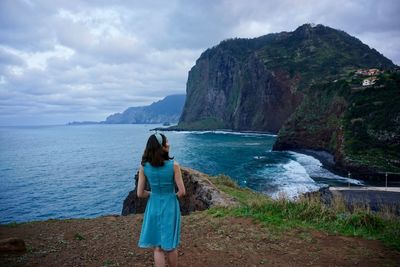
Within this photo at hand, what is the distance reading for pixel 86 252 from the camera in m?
7.88

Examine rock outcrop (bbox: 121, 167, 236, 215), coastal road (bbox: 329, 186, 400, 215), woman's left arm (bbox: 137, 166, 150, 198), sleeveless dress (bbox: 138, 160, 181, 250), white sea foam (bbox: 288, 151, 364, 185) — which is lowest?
white sea foam (bbox: 288, 151, 364, 185)

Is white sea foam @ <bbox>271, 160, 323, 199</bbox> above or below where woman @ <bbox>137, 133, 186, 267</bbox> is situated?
below

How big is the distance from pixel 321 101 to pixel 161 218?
81800 millimetres

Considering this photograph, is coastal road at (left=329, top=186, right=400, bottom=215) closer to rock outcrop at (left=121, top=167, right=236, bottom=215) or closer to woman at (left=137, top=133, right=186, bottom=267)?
rock outcrop at (left=121, top=167, right=236, bottom=215)

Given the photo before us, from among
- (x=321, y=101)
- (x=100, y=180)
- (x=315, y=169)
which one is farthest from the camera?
(x=321, y=101)

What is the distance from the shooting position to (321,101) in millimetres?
80938

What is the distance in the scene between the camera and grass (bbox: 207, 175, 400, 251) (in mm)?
8352

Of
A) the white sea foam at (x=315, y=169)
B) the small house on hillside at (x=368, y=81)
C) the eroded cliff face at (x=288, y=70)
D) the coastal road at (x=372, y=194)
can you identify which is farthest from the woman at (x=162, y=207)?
the eroded cliff face at (x=288, y=70)

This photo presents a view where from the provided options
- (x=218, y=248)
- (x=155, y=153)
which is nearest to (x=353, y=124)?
(x=218, y=248)

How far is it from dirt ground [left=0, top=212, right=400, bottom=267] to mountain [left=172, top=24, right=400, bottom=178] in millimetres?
46221

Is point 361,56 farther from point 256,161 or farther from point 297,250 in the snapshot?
point 297,250

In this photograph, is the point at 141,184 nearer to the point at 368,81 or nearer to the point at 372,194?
the point at 372,194

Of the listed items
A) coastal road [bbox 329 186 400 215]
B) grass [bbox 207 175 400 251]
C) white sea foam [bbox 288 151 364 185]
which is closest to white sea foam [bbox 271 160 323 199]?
white sea foam [bbox 288 151 364 185]

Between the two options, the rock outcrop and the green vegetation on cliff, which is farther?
the green vegetation on cliff
